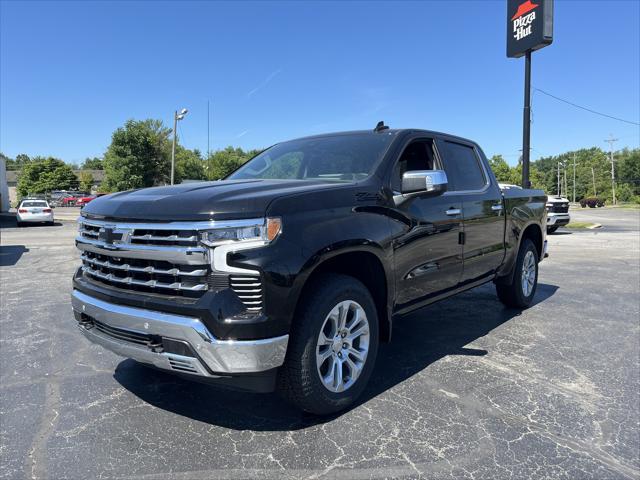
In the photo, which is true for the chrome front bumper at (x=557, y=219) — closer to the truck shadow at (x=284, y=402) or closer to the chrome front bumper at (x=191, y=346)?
the truck shadow at (x=284, y=402)

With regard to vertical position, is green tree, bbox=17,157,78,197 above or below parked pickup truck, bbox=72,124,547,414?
above

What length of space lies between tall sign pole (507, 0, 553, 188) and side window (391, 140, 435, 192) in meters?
14.9

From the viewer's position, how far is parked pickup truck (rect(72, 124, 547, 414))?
255cm

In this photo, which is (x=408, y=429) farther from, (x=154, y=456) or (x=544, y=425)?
(x=154, y=456)

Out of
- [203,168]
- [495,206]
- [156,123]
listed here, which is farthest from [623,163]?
[495,206]

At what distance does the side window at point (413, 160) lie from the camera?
3.65m

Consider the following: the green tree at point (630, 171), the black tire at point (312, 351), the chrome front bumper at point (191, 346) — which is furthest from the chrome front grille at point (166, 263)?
the green tree at point (630, 171)

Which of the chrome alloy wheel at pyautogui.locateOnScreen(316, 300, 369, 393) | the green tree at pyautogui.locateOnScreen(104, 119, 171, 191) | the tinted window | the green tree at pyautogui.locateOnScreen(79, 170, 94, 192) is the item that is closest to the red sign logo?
the chrome alloy wheel at pyautogui.locateOnScreen(316, 300, 369, 393)

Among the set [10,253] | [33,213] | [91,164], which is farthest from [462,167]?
[91,164]

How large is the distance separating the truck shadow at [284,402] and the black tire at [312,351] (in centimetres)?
17

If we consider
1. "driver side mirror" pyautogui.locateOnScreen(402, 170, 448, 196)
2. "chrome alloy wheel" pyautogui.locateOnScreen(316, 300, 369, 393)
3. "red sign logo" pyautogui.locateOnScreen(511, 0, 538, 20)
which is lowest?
"chrome alloy wheel" pyautogui.locateOnScreen(316, 300, 369, 393)

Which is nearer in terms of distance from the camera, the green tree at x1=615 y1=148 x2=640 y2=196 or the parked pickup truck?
the parked pickup truck

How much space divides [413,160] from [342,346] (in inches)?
74.0

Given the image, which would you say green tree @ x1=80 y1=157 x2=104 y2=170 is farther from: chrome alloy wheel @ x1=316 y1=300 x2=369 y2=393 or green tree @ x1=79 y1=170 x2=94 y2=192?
chrome alloy wheel @ x1=316 y1=300 x2=369 y2=393
